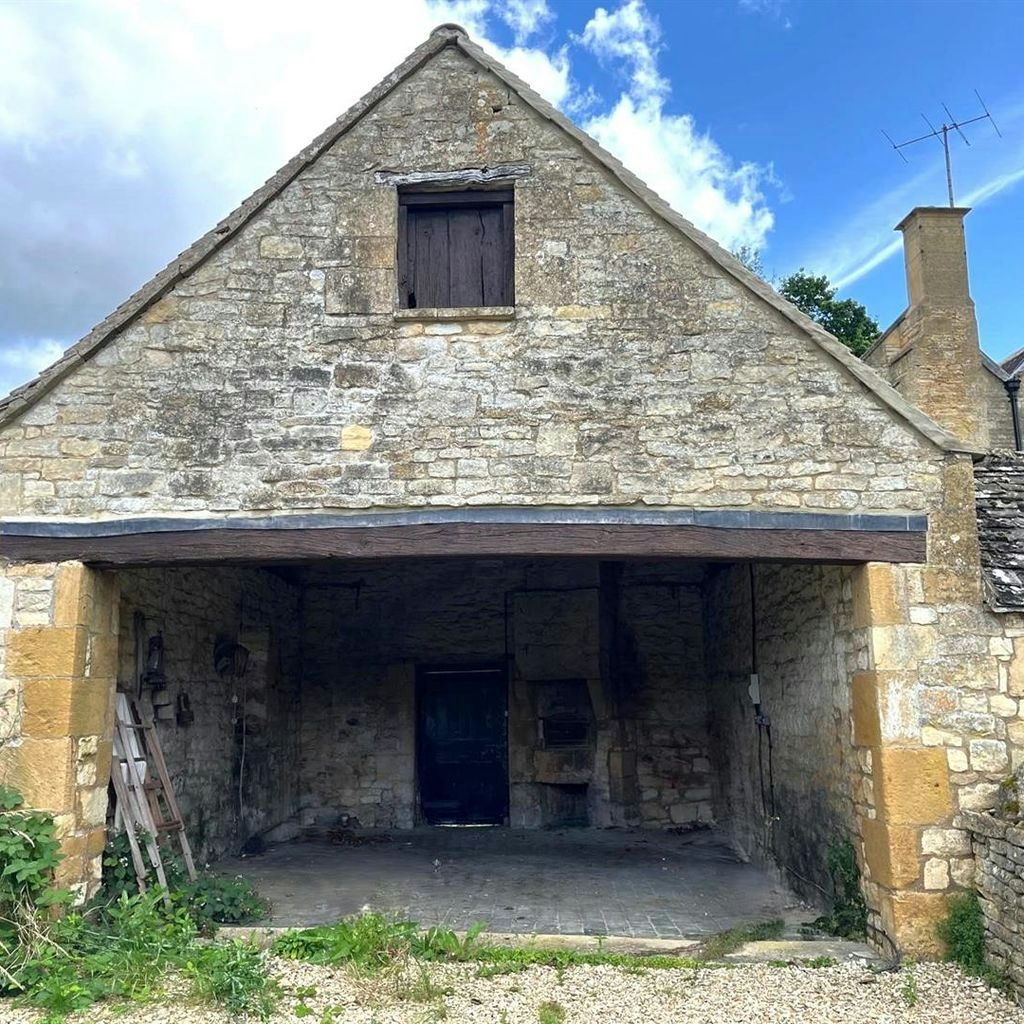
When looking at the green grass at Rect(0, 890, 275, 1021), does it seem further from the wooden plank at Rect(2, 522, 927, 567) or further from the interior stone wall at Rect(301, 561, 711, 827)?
the interior stone wall at Rect(301, 561, 711, 827)

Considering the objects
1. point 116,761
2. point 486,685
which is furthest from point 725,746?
point 116,761

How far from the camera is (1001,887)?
507 centimetres

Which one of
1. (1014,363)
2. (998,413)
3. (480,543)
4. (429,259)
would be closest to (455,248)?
(429,259)

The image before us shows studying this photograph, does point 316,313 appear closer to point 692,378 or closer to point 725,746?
point 692,378

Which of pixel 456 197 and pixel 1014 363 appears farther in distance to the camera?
pixel 1014 363

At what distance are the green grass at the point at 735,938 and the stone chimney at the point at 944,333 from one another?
9579 mm

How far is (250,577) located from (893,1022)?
7.39m

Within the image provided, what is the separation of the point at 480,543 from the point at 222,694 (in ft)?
14.8

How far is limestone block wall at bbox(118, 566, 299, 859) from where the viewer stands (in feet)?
24.9

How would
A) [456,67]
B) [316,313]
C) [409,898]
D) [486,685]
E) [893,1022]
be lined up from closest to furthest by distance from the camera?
[893,1022] → [316,313] → [456,67] → [409,898] → [486,685]

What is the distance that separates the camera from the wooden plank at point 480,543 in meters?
5.81

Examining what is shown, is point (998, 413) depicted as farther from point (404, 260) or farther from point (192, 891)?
point (192, 891)

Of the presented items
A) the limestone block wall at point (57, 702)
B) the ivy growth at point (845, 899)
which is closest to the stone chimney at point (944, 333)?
the ivy growth at point (845, 899)

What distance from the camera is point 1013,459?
668 cm
